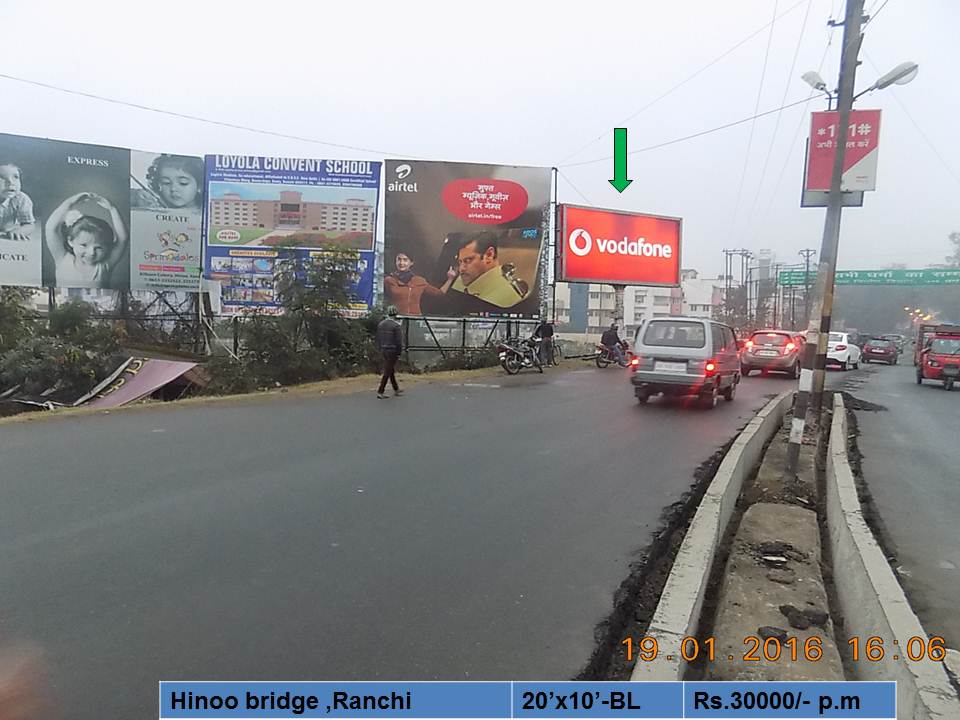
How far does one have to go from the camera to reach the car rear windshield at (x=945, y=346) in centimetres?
2003

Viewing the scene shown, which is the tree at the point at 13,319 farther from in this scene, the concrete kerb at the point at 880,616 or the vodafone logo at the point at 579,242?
the concrete kerb at the point at 880,616

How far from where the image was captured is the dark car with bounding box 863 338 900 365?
36781mm

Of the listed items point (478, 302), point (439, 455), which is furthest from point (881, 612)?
point (478, 302)

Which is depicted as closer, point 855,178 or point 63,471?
point 63,471

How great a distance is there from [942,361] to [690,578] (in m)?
20.2

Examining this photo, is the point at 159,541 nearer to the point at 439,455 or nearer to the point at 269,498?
the point at 269,498

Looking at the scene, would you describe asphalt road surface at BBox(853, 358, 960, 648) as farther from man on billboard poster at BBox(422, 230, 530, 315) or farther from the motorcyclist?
man on billboard poster at BBox(422, 230, 530, 315)

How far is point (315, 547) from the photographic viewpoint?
439 centimetres

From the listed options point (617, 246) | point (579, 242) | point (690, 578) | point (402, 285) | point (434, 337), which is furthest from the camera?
point (617, 246)

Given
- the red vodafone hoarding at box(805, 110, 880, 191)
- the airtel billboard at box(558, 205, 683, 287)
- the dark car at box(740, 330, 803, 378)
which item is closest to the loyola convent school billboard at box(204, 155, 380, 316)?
the airtel billboard at box(558, 205, 683, 287)

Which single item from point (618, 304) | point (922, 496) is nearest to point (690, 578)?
point (922, 496)

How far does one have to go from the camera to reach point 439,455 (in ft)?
24.4

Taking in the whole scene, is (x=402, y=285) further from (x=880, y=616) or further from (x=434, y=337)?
(x=880, y=616)

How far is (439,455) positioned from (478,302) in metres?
15.1
